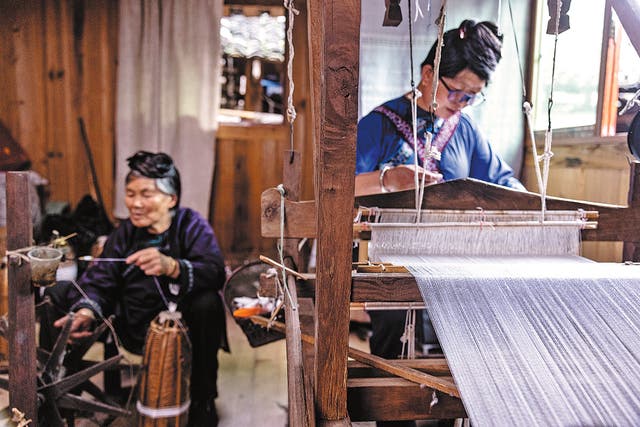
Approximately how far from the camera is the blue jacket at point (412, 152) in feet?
7.26

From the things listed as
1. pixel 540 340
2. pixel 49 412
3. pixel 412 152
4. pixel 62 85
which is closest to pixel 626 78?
pixel 412 152

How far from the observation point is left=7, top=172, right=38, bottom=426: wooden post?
157 cm

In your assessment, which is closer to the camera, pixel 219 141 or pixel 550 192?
pixel 550 192

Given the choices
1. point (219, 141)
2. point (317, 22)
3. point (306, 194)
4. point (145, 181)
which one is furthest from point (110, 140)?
point (317, 22)

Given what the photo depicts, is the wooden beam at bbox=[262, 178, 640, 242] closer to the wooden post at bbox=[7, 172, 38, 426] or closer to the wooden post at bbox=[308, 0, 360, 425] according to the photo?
the wooden post at bbox=[308, 0, 360, 425]

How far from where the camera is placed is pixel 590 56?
2402mm

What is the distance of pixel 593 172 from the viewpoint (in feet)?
7.57

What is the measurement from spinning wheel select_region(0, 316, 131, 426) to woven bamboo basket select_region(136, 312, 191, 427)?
0.47ft

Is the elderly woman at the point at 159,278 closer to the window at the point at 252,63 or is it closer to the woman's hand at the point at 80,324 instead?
the woman's hand at the point at 80,324

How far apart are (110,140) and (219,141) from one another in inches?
32.0

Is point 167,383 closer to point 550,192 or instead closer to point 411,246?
point 411,246

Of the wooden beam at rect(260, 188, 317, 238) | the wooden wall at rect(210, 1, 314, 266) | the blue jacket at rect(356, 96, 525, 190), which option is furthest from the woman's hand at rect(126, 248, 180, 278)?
the wooden wall at rect(210, 1, 314, 266)

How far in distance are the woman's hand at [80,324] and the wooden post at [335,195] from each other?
1485mm

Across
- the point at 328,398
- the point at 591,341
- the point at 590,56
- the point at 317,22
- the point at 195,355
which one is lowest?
the point at 195,355
